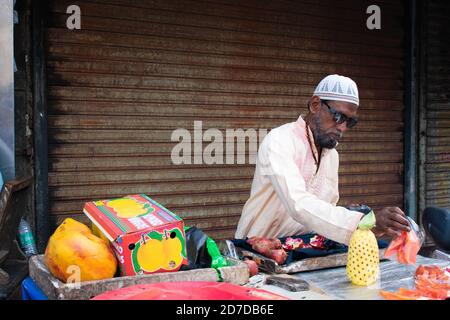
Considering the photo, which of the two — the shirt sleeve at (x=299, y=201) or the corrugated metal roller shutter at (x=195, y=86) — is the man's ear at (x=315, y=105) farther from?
the corrugated metal roller shutter at (x=195, y=86)

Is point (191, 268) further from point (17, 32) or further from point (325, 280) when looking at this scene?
point (17, 32)

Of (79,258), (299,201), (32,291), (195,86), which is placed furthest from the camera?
(195,86)

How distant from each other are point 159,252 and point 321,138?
5.19 ft

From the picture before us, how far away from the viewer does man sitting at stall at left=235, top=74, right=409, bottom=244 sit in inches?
105

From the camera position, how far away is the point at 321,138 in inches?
127

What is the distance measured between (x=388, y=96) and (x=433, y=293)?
4.80 m

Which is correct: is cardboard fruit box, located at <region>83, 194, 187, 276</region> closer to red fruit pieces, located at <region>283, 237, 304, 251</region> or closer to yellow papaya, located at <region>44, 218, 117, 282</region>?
yellow papaya, located at <region>44, 218, 117, 282</region>

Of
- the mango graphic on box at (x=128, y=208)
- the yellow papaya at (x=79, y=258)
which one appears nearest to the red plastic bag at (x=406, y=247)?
the mango graphic on box at (x=128, y=208)

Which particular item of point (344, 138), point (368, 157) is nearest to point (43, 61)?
point (344, 138)

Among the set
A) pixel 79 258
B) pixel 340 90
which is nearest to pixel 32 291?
pixel 79 258

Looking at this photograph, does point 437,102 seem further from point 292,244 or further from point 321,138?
point 292,244

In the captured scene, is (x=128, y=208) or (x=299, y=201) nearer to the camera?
(x=128, y=208)

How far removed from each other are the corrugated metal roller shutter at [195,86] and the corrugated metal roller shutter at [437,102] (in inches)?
18.8

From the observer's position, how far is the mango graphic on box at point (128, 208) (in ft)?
7.04
